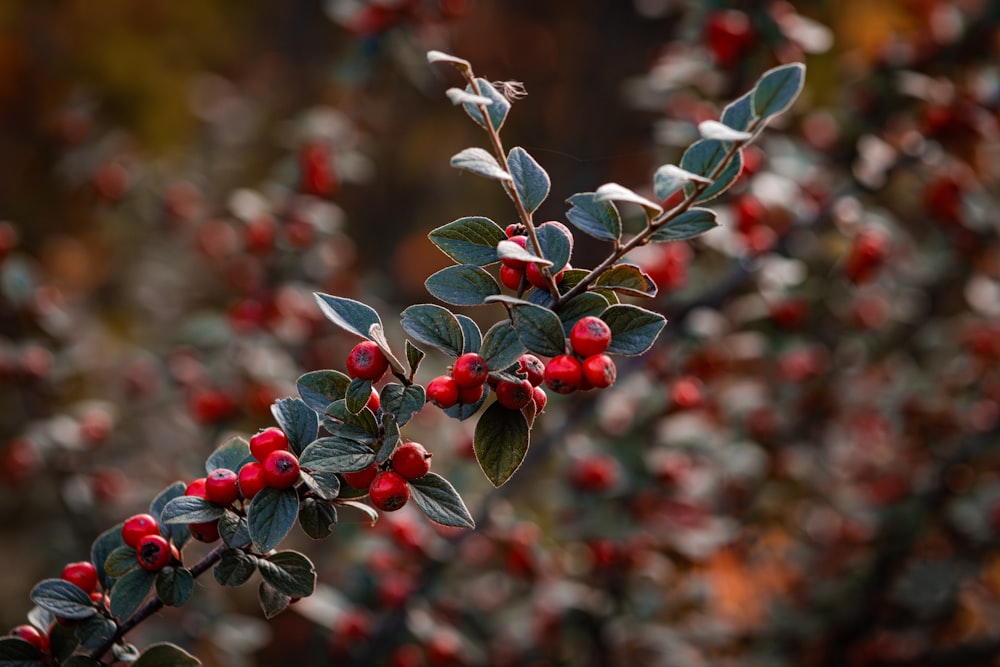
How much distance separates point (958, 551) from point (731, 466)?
98cm

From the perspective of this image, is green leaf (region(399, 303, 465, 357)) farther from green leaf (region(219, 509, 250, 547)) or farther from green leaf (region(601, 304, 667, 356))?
green leaf (region(219, 509, 250, 547))

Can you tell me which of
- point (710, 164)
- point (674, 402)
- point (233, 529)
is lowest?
point (674, 402)

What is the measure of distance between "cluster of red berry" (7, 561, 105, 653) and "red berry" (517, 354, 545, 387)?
0.61 m

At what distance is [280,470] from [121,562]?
10.4 inches

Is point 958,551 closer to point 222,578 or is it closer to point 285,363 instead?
point 285,363

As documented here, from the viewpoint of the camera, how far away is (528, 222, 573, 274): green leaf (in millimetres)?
967

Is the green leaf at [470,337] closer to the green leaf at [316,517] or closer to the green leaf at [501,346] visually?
the green leaf at [501,346]

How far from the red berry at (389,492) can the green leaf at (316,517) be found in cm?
10

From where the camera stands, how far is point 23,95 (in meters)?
4.48

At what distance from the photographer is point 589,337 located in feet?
2.93

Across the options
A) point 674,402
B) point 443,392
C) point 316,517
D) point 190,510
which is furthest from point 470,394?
point 674,402

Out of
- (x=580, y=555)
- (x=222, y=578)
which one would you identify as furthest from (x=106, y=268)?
(x=222, y=578)

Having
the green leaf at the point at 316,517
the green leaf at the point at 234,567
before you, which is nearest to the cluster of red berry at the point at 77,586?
the green leaf at the point at 234,567

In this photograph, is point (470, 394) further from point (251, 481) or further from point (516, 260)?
point (251, 481)
